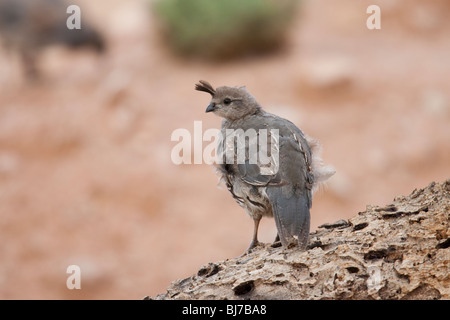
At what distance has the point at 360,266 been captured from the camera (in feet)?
13.7

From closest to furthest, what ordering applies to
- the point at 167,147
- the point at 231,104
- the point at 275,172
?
the point at 275,172 < the point at 231,104 < the point at 167,147

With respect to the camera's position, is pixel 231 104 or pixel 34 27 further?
pixel 34 27

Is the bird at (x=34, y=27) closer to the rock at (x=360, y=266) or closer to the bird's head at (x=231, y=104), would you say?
the bird's head at (x=231, y=104)

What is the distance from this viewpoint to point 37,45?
13711 mm

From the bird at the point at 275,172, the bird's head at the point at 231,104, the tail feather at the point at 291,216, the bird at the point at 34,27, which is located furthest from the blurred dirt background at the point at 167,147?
the tail feather at the point at 291,216

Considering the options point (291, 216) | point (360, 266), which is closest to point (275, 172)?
point (291, 216)

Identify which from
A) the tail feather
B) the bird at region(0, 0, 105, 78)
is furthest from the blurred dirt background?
the tail feather

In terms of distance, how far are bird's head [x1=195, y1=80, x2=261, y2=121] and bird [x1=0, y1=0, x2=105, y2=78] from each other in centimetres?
839

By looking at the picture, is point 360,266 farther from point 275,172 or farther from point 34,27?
point 34,27

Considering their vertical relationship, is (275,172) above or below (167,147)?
below

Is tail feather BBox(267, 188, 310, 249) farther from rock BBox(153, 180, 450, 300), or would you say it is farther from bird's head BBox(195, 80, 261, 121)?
bird's head BBox(195, 80, 261, 121)

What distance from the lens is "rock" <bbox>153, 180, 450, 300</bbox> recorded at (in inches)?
159

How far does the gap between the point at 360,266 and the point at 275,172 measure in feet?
3.49

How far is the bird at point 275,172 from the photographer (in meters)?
4.69
